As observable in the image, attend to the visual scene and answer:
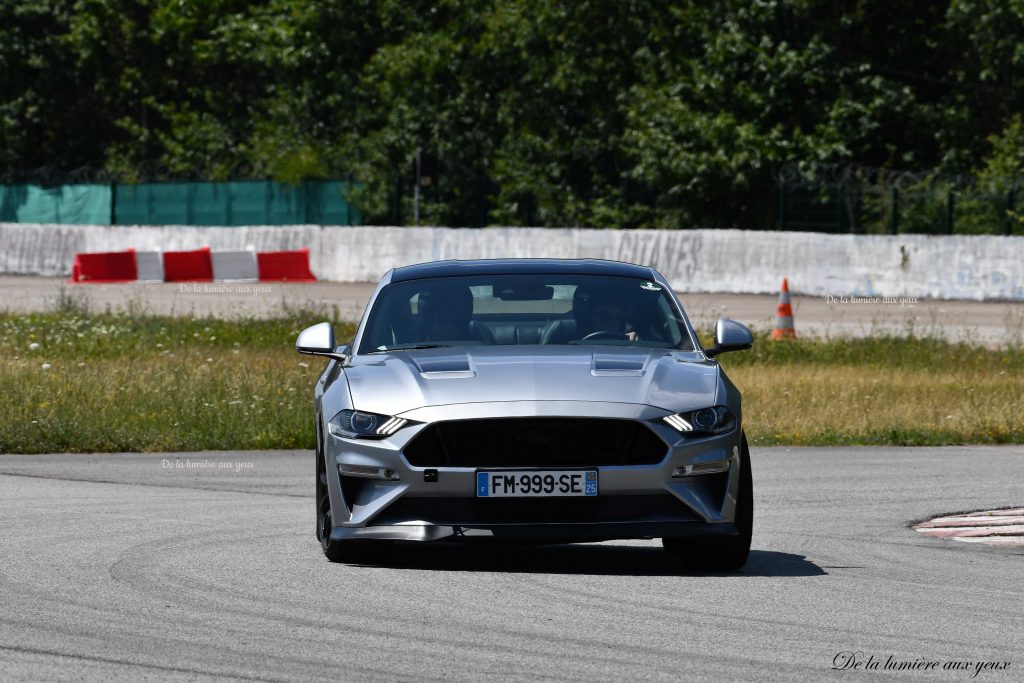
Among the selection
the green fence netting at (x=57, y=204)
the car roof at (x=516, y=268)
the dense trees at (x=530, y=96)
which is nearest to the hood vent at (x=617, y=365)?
the car roof at (x=516, y=268)

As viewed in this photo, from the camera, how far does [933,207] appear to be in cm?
3925

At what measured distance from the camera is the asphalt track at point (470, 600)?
6.51 metres

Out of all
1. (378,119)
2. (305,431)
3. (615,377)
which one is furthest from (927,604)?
(378,119)

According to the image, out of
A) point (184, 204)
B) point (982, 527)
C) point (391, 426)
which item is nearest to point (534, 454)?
point (391, 426)

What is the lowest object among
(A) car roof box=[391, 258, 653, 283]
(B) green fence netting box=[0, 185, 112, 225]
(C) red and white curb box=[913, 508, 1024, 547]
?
(B) green fence netting box=[0, 185, 112, 225]

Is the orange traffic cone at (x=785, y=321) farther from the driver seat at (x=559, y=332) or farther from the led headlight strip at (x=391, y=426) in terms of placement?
the led headlight strip at (x=391, y=426)

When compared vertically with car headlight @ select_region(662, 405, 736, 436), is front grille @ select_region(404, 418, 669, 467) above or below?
below

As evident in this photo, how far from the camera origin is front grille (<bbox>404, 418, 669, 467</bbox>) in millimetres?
8281

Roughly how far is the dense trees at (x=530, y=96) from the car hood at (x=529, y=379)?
31.9m

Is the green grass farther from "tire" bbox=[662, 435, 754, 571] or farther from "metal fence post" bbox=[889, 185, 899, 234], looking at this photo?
"metal fence post" bbox=[889, 185, 899, 234]

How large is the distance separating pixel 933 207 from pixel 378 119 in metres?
20.3

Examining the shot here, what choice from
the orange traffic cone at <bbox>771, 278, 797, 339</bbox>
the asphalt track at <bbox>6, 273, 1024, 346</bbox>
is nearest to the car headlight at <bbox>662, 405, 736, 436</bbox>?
the asphalt track at <bbox>6, 273, 1024, 346</bbox>

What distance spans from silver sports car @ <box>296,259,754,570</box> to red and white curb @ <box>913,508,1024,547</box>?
1917 millimetres

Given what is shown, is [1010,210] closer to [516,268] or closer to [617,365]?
[516,268]
